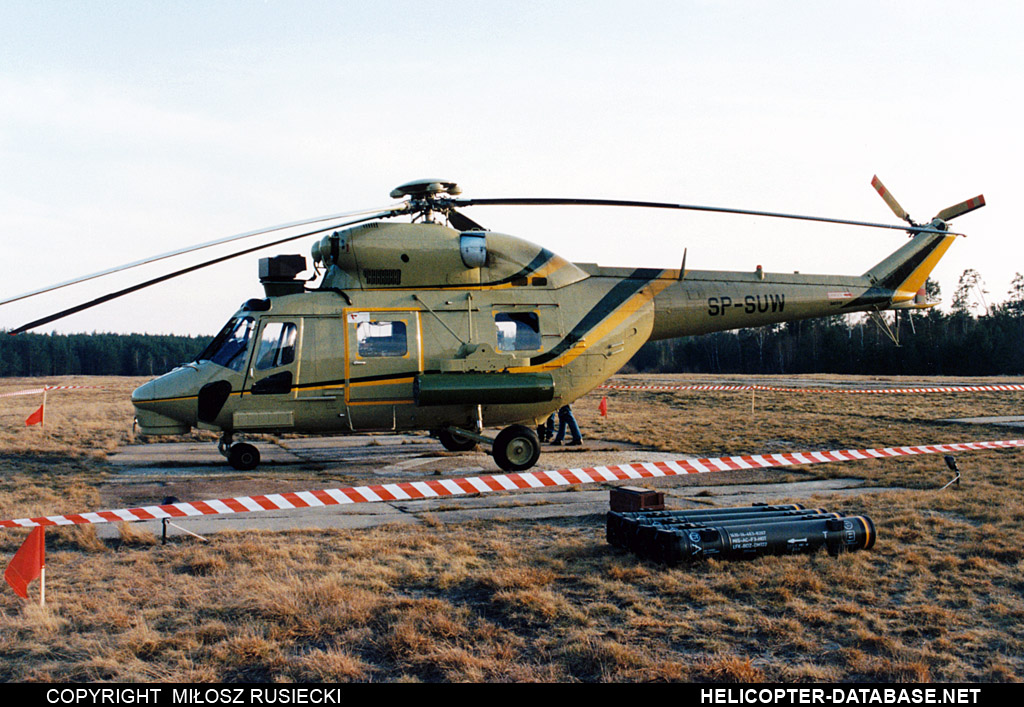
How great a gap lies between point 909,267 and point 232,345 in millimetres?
12235

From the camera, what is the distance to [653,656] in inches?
184

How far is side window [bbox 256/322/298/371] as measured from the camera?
1166 cm

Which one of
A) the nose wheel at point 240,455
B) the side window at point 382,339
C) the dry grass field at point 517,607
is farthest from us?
the nose wheel at point 240,455

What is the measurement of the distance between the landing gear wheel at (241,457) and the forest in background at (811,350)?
1167 inches

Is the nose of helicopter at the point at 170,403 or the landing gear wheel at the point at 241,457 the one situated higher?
the nose of helicopter at the point at 170,403

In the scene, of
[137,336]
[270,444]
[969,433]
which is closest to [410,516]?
[270,444]

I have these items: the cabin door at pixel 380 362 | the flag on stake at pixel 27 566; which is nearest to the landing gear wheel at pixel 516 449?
the cabin door at pixel 380 362

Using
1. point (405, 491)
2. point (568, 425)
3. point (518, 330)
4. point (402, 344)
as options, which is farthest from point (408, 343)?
point (568, 425)

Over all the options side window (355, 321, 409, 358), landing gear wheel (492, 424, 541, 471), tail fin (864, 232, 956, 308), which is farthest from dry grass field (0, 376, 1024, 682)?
tail fin (864, 232, 956, 308)

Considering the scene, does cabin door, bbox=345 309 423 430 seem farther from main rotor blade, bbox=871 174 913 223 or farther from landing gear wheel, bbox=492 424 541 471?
main rotor blade, bbox=871 174 913 223

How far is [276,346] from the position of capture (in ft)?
38.3

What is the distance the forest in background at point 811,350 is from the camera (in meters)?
64.8

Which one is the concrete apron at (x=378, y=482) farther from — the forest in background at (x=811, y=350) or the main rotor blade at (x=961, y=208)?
the forest in background at (x=811, y=350)

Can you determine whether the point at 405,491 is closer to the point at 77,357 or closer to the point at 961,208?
the point at 961,208
